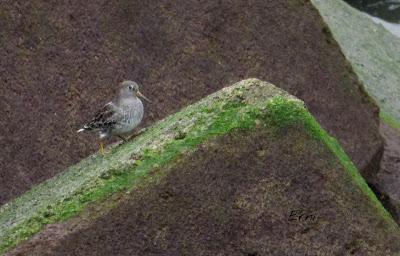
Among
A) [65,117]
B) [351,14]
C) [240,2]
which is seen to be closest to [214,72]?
[240,2]

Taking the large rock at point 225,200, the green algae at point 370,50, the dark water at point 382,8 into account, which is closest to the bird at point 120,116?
the large rock at point 225,200

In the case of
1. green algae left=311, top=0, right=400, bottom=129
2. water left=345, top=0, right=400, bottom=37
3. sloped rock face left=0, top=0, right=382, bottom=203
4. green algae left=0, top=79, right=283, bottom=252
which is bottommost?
water left=345, top=0, right=400, bottom=37

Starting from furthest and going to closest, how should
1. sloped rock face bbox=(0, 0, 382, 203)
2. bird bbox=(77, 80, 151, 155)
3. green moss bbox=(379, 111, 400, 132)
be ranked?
green moss bbox=(379, 111, 400, 132) < sloped rock face bbox=(0, 0, 382, 203) < bird bbox=(77, 80, 151, 155)

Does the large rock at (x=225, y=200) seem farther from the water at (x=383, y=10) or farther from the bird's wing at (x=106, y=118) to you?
the water at (x=383, y=10)

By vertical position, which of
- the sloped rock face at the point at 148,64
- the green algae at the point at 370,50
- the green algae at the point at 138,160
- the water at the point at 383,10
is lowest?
the water at the point at 383,10

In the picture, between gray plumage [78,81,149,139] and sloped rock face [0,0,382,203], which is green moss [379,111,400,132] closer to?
sloped rock face [0,0,382,203]

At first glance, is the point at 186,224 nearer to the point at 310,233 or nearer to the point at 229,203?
the point at 229,203

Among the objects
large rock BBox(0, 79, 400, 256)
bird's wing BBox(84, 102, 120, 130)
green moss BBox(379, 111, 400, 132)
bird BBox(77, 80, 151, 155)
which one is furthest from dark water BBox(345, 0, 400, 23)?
large rock BBox(0, 79, 400, 256)
